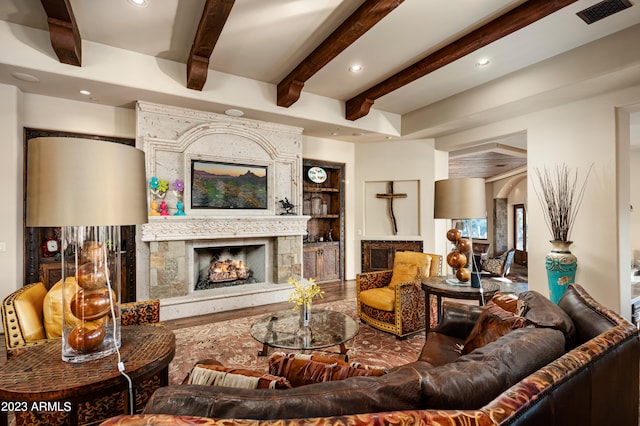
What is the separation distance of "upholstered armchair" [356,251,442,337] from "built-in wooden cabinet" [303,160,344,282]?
2454mm

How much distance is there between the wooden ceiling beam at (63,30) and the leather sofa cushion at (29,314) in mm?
2450

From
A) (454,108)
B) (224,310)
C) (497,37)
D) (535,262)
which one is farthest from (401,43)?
(224,310)

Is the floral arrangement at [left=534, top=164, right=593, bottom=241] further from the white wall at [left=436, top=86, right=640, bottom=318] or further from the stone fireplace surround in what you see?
the stone fireplace surround

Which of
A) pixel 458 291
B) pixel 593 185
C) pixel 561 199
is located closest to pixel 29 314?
pixel 458 291

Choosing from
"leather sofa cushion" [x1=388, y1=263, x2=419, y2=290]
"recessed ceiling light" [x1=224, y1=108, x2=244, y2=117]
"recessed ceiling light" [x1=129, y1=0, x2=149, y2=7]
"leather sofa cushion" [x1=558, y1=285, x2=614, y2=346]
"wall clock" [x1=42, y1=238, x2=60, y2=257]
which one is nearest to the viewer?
"leather sofa cushion" [x1=558, y1=285, x2=614, y2=346]

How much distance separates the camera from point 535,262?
4.39 m

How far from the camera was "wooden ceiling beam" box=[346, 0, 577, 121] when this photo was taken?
2820mm

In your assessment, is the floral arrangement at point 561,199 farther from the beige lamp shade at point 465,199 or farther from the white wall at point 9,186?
the white wall at point 9,186

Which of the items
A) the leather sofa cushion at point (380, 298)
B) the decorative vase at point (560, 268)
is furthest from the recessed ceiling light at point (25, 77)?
the decorative vase at point (560, 268)

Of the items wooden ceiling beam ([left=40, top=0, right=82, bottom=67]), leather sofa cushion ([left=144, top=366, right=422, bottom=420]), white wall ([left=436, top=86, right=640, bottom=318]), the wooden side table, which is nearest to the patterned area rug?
the wooden side table

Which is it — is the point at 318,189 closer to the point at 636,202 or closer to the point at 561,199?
the point at 561,199

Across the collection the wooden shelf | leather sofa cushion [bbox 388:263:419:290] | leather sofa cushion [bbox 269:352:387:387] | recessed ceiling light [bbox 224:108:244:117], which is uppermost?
recessed ceiling light [bbox 224:108:244:117]

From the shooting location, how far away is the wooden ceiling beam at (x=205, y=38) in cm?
268

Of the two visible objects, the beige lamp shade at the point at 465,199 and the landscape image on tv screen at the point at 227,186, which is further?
the landscape image on tv screen at the point at 227,186
